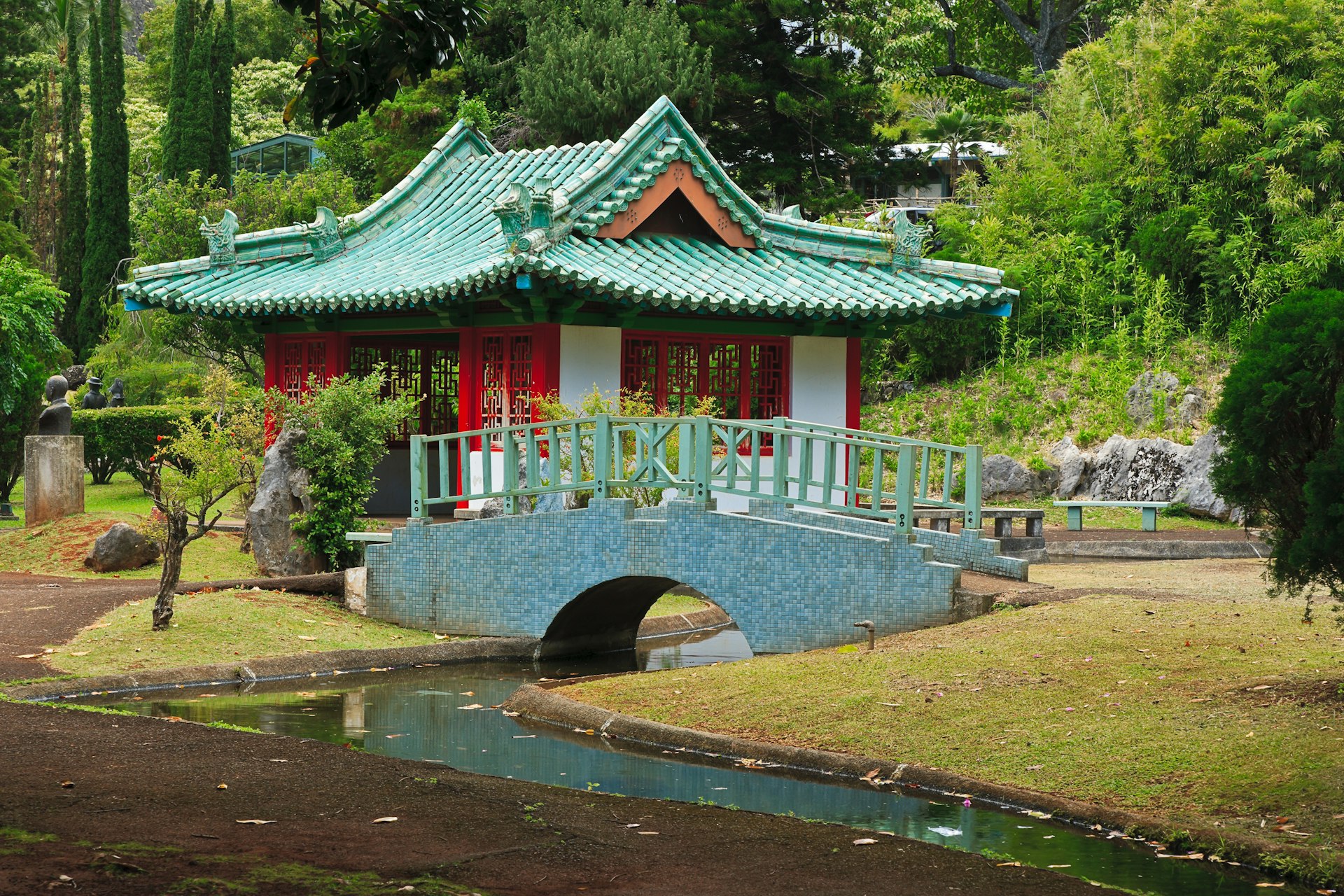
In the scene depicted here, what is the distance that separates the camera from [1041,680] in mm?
10047

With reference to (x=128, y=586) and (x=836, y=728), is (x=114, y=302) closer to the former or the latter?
(x=128, y=586)

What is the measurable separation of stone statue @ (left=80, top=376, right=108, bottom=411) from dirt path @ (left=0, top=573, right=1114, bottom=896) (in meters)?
20.6

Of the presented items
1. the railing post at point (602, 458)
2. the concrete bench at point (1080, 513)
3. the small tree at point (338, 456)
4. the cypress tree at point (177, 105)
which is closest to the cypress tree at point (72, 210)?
the cypress tree at point (177, 105)

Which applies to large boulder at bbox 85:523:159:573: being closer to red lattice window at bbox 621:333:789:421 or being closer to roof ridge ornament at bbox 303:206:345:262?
roof ridge ornament at bbox 303:206:345:262

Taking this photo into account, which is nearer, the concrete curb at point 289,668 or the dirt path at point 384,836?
the dirt path at point 384,836

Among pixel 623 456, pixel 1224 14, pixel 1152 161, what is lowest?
pixel 623 456

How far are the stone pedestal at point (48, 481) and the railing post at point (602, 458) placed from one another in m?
9.40

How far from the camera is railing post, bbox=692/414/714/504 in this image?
44.3ft

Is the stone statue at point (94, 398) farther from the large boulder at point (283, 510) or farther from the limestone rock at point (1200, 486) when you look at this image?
the limestone rock at point (1200, 486)

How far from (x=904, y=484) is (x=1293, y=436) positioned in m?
4.47

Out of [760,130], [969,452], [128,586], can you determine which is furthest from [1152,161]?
[128,586]

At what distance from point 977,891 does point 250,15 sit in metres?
54.7

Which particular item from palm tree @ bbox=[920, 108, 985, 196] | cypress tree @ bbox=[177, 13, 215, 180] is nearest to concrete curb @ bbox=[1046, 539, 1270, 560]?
palm tree @ bbox=[920, 108, 985, 196]

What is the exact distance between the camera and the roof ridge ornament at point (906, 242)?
65.2 feet
